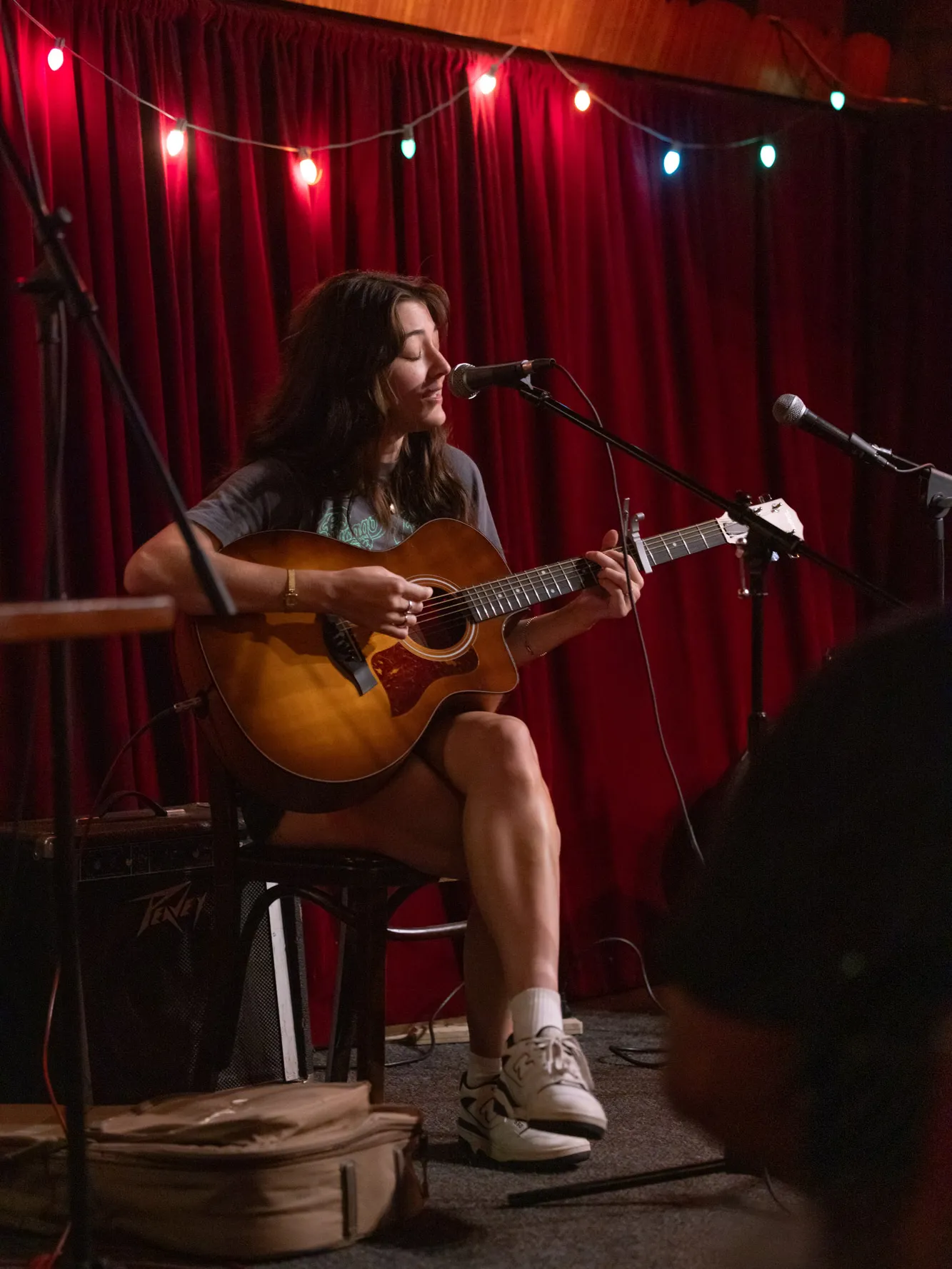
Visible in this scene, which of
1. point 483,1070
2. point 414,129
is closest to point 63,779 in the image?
point 483,1070

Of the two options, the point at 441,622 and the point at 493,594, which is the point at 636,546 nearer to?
the point at 493,594

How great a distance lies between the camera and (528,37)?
357cm

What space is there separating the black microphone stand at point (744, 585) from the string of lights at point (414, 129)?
1314 millimetres

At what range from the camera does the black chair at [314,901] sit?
2.06 m

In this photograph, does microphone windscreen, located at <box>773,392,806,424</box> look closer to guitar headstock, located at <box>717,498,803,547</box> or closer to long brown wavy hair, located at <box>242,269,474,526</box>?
guitar headstock, located at <box>717,498,803,547</box>

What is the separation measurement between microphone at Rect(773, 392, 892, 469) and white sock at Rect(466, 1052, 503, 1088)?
3.71ft

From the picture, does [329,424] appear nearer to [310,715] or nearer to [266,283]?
[310,715]

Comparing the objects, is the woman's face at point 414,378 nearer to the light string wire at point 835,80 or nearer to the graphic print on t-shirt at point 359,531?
the graphic print on t-shirt at point 359,531

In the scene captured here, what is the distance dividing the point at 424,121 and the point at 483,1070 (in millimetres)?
2343

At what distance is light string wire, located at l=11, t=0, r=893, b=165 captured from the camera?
2.94m

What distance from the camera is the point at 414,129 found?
3404 mm

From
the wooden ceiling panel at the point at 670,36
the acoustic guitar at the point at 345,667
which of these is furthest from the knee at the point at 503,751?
the wooden ceiling panel at the point at 670,36

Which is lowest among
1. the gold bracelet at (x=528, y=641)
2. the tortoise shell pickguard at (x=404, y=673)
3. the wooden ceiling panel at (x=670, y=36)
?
the tortoise shell pickguard at (x=404, y=673)

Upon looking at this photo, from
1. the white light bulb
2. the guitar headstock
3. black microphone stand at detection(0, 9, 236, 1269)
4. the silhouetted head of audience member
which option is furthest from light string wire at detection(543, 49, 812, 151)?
the silhouetted head of audience member
